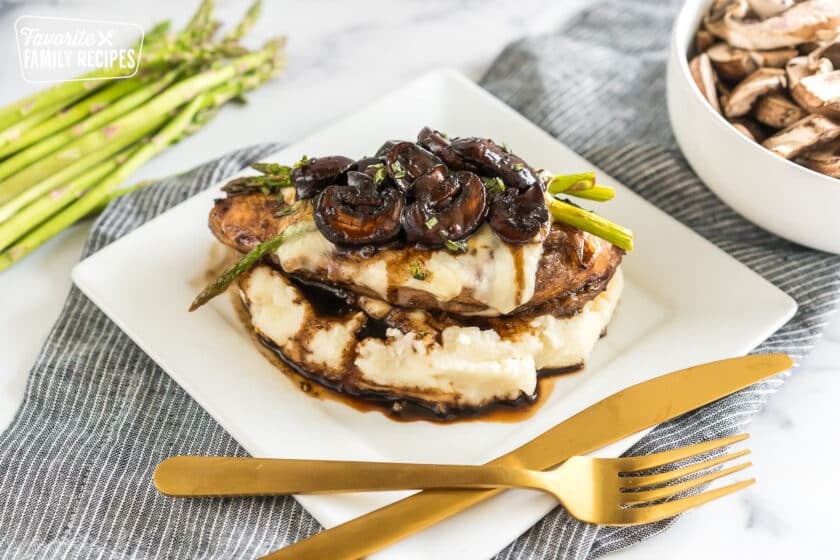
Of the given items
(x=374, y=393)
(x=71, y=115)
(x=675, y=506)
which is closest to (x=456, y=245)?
(x=374, y=393)

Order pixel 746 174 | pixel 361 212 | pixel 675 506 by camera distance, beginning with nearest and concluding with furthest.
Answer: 1. pixel 675 506
2. pixel 361 212
3. pixel 746 174

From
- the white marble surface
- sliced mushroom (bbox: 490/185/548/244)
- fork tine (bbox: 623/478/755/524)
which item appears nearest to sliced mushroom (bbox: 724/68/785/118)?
the white marble surface

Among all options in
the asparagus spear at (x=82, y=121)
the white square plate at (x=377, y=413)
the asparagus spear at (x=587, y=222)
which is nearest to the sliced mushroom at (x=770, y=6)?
the white square plate at (x=377, y=413)

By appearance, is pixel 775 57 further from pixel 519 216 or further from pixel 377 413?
pixel 377 413

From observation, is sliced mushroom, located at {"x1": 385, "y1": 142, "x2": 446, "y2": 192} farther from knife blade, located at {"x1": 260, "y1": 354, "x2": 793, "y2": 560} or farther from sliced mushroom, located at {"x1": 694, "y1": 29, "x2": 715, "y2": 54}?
sliced mushroom, located at {"x1": 694, "y1": 29, "x2": 715, "y2": 54}

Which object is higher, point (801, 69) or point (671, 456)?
point (801, 69)

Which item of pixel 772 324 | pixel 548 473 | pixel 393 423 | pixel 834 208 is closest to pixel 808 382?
pixel 772 324
